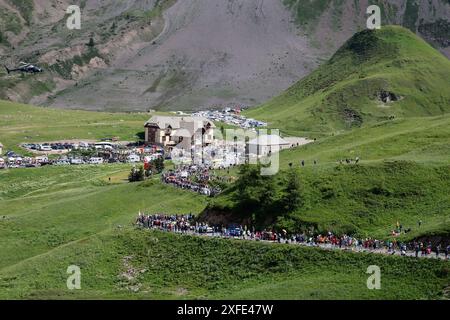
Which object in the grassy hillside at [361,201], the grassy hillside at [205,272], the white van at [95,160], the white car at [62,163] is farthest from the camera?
the white van at [95,160]

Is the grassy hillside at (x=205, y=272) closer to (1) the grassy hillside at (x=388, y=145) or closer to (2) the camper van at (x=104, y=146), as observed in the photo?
(1) the grassy hillside at (x=388, y=145)

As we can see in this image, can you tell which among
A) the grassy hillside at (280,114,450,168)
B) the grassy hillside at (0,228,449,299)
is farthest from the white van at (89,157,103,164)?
the grassy hillside at (0,228,449,299)

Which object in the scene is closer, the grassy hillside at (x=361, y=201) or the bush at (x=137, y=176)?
the grassy hillside at (x=361, y=201)

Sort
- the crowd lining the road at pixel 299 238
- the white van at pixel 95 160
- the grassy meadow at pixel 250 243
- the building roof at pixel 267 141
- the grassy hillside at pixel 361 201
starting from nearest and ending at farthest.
A: 1. the grassy meadow at pixel 250 243
2. the crowd lining the road at pixel 299 238
3. the grassy hillside at pixel 361 201
4. the building roof at pixel 267 141
5. the white van at pixel 95 160

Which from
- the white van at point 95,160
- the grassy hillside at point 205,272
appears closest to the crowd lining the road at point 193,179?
the grassy hillside at point 205,272

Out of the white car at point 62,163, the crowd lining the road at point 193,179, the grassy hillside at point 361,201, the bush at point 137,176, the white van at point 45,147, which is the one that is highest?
the grassy hillside at point 361,201

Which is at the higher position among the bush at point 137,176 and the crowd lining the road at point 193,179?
the crowd lining the road at point 193,179

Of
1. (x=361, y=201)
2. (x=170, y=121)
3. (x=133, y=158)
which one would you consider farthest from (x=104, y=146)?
(x=361, y=201)

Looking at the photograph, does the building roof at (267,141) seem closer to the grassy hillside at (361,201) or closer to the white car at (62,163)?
the white car at (62,163)
